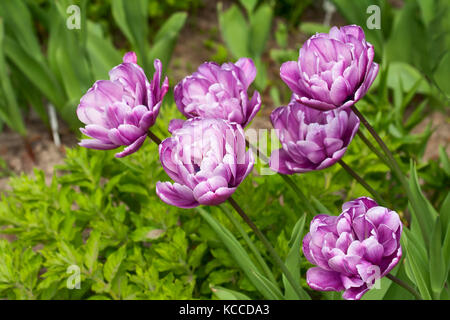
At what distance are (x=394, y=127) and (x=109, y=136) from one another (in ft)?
4.29

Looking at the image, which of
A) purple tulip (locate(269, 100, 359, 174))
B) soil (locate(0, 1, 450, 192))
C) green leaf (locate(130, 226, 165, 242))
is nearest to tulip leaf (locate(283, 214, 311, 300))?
purple tulip (locate(269, 100, 359, 174))

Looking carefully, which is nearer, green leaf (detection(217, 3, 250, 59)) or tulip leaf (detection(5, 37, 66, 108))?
tulip leaf (detection(5, 37, 66, 108))

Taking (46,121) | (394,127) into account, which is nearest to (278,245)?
(394,127)

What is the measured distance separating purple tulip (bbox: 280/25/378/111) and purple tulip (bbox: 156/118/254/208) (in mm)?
123

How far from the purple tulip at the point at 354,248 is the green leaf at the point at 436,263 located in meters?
0.19

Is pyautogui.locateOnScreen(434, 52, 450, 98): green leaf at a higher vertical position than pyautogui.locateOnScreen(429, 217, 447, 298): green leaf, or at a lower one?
higher

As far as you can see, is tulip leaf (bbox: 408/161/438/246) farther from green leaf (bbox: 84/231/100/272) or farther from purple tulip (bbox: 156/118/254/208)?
A: green leaf (bbox: 84/231/100/272)

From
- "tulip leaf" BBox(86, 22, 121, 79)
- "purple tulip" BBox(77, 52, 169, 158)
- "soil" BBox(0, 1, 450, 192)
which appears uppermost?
"purple tulip" BBox(77, 52, 169, 158)

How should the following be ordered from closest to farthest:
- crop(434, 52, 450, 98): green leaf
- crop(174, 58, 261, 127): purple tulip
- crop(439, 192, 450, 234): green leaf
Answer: crop(174, 58, 261, 127): purple tulip
crop(439, 192, 450, 234): green leaf
crop(434, 52, 450, 98): green leaf

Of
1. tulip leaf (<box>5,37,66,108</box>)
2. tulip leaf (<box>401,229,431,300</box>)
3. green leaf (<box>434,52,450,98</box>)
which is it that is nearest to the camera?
tulip leaf (<box>401,229,431,300</box>)

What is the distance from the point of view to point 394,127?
72.6 inches

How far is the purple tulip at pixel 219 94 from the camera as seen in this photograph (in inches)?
32.2

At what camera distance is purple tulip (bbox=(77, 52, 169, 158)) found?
0.78 meters

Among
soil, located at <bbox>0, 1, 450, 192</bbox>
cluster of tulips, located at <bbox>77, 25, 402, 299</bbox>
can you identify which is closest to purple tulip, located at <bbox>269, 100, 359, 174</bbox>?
cluster of tulips, located at <bbox>77, 25, 402, 299</bbox>
